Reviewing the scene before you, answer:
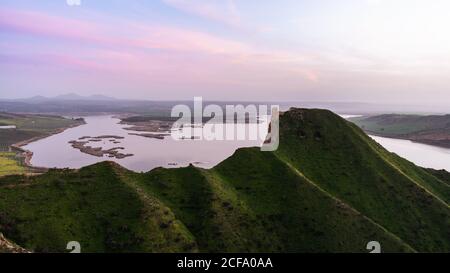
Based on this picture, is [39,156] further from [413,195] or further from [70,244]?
[413,195]

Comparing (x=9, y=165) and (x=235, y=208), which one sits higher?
(x=235, y=208)

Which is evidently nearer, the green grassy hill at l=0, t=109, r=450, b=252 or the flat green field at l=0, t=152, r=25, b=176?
the green grassy hill at l=0, t=109, r=450, b=252

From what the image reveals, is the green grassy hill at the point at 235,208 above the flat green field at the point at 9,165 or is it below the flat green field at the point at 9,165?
above

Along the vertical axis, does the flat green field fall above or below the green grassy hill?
below

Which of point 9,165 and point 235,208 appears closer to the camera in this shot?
point 235,208

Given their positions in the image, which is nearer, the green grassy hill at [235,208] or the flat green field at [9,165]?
the green grassy hill at [235,208]
